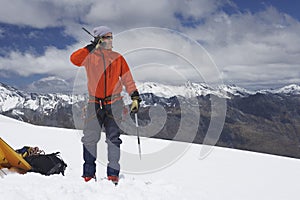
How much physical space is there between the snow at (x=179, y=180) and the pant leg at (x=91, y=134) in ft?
0.85

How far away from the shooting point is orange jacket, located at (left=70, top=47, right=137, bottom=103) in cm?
469

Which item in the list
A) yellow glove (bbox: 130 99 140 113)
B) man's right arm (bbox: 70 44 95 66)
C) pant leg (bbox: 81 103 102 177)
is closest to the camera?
man's right arm (bbox: 70 44 95 66)

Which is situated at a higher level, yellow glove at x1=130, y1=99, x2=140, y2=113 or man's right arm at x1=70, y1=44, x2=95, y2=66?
man's right arm at x1=70, y1=44, x2=95, y2=66

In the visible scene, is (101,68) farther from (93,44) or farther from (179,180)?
(179,180)

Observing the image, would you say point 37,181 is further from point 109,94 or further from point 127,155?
point 127,155

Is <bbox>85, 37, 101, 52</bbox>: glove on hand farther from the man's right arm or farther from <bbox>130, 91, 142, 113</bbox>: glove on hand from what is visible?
<bbox>130, 91, 142, 113</bbox>: glove on hand

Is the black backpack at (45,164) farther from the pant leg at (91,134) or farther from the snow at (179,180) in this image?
the pant leg at (91,134)

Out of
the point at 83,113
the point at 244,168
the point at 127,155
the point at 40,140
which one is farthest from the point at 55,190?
the point at 40,140

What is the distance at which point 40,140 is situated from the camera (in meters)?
8.78

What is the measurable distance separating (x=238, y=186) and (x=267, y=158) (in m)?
2.78

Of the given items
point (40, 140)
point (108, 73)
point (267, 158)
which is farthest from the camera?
point (40, 140)

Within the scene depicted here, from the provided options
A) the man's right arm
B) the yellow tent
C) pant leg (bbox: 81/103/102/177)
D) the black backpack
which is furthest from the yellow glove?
the yellow tent

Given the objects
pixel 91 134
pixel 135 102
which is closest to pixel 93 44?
pixel 135 102

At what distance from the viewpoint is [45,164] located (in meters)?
5.19
